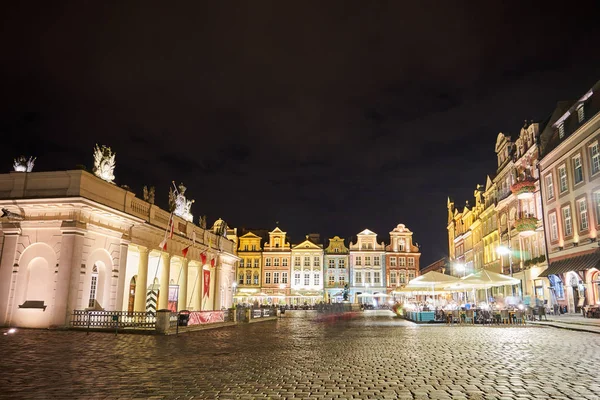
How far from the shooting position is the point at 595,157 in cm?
3066

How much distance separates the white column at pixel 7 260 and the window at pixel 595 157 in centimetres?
3460

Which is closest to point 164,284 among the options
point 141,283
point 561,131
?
point 141,283

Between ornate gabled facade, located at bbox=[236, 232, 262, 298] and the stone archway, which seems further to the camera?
ornate gabled facade, located at bbox=[236, 232, 262, 298]

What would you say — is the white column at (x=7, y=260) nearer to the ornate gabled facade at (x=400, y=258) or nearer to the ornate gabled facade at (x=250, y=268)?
the ornate gabled facade at (x=250, y=268)

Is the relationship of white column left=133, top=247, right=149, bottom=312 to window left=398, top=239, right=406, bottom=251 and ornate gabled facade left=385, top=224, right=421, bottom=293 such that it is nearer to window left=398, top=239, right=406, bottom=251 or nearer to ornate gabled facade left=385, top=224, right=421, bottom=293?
ornate gabled facade left=385, top=224, right=421, bottom=293

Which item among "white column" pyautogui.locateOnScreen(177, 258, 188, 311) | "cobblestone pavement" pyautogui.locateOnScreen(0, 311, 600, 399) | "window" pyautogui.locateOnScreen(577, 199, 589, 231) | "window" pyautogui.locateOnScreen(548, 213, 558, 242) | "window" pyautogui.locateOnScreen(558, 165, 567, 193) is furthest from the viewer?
"white column" pyautogui.locateOnScreen(177, 258, 188, 311)

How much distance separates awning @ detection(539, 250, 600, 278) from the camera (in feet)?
96.9

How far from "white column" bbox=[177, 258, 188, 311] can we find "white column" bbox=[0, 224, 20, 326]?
15.7 meters

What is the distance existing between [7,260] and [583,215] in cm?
3568

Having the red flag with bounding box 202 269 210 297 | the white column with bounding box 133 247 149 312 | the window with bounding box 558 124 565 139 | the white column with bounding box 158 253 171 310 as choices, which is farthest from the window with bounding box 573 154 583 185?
the red flag with bounding box 202 269 210 297

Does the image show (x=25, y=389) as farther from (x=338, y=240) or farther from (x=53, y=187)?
(x=338, y=240)

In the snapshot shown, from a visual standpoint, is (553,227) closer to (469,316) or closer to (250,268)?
(469,316)

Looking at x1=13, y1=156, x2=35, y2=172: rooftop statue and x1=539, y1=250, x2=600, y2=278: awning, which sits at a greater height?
x1=13, y1=156, x2=35, y2=172: rooftop statue

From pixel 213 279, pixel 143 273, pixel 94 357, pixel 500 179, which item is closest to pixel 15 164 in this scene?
pixel 143 273
